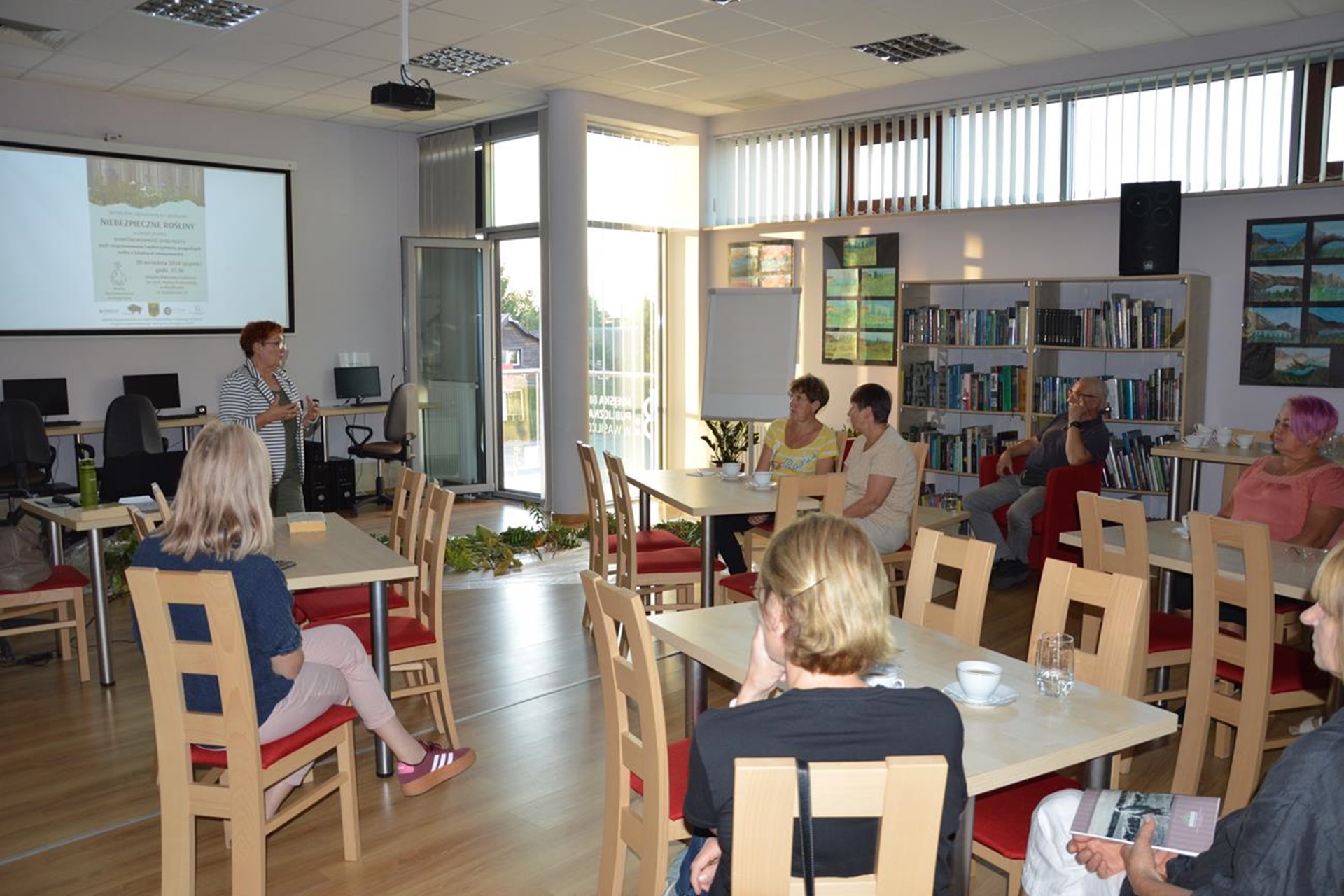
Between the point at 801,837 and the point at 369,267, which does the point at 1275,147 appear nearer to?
the point at 801,837

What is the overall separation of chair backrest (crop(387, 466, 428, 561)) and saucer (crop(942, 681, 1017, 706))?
8.02ft

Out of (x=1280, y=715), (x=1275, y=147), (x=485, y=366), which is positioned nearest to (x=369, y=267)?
(x=485, y=366)

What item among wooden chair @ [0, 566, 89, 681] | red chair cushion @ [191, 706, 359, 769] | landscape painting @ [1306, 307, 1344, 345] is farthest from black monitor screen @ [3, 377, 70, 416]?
landscape painting @ [1306, 307, 1344, 345]

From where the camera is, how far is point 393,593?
4.51m

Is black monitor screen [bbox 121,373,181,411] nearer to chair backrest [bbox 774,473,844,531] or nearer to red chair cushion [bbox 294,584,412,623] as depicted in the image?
red chair cushion [bbox 294,584,412,623]

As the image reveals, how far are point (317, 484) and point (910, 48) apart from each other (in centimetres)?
606

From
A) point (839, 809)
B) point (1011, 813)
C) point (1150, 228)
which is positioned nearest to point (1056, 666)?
point (1011, 813)

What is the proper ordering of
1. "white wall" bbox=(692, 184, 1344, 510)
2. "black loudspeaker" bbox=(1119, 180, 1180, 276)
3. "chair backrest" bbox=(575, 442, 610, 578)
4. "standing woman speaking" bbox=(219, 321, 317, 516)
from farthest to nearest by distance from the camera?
1. "white wall" bbox=(692, 184, 1344, 510)
2. "black loudspeaker" bbox=(1119, 180, 1180, 276)
3. "standing woman speaking" bbox=(219, 321, 317, 516)
4. "chair backrest" bbox=(575, 442, 610, 578)

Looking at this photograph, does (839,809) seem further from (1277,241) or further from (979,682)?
(1277,241)

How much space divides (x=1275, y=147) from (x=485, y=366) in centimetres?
683

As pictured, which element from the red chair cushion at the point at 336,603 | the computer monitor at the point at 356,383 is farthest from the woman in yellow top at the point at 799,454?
the computer monitor at the point at 356,383

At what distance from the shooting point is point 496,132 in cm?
984

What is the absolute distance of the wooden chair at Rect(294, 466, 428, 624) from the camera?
4.29 metres

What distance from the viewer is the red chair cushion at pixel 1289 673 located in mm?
3533
